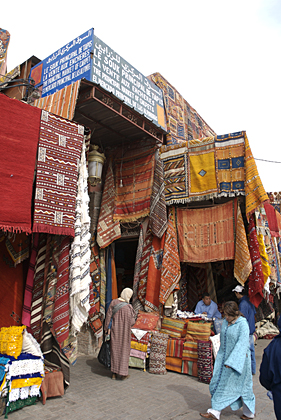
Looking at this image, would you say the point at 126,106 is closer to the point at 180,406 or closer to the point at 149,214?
the point at 149,214

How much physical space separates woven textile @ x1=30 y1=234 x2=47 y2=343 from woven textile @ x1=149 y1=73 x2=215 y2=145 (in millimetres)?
4060

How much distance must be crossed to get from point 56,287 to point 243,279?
3.38 m

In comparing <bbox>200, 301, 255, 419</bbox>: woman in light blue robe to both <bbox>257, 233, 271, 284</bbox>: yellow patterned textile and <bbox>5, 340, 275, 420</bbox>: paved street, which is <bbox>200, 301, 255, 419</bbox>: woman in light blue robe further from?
<bbox>257, 233, 271, 284</bbox>: yellow patterned textile

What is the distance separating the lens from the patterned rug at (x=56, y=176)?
156 inches

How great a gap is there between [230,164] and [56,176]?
3.47 metres

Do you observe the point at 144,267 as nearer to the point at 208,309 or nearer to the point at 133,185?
the point at 208,309

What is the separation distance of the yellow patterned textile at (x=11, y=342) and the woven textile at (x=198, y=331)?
2.90 metres

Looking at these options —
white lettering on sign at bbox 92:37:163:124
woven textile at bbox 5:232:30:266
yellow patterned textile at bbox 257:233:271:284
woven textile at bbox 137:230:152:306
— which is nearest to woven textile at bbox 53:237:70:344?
woven textile at bbox 5:232:30:266

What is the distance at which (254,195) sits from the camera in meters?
5.57

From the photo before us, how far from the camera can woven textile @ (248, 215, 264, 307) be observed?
5.49 meters

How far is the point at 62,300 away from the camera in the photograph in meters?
4.09

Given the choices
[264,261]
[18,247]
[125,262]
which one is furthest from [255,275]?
[125,262]

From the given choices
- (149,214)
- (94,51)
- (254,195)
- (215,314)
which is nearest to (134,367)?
(215,314)

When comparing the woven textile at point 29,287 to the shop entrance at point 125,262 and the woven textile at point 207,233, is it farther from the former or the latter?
the shop entrance at point 125,262
